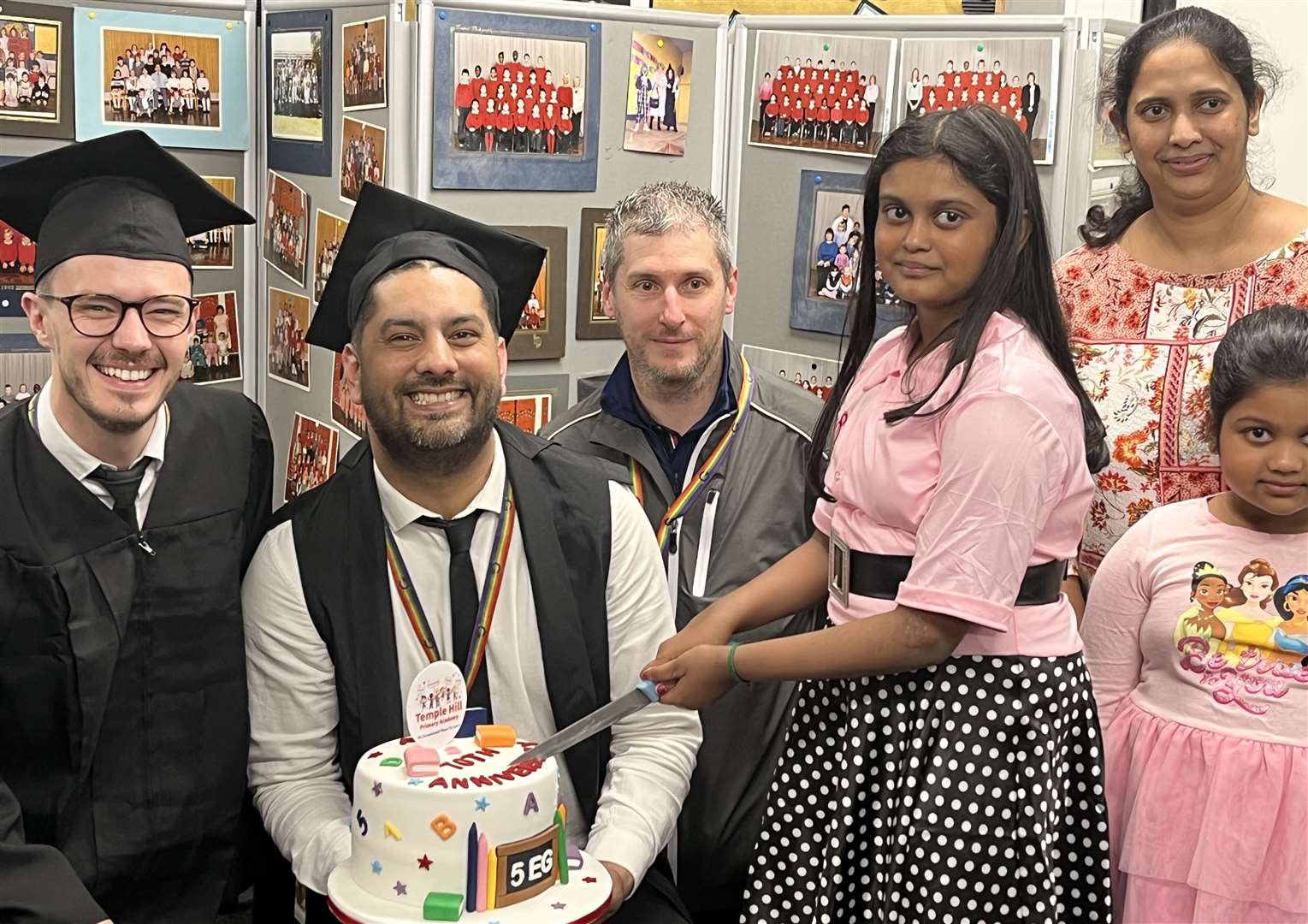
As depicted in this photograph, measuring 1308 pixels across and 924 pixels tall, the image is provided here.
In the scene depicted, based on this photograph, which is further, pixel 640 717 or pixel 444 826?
pixel 640 717

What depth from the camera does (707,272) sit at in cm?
280

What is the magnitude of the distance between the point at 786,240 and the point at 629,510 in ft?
3.65

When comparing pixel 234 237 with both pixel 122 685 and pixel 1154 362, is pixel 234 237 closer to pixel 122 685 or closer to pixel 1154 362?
pixel 122 685

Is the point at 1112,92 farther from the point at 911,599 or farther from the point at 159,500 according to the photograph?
the point at 159,500

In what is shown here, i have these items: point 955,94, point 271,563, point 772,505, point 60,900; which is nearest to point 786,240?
point 955,94

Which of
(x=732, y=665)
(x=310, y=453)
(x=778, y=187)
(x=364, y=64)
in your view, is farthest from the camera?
(x=310, y=453)

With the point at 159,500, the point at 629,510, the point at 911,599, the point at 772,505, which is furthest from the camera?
the point at 772,505

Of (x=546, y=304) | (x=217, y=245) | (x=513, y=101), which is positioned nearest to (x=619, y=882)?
(x=546, y=304)

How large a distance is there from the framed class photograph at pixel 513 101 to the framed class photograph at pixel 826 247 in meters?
0.52

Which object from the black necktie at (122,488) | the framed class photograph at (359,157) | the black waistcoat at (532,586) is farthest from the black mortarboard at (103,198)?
the framed class photograph at (359,157)

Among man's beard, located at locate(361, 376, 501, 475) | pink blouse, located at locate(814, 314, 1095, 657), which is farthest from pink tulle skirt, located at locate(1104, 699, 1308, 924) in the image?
man's beard, located at locate(361, 376, 501, 475)

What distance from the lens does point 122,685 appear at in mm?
2262

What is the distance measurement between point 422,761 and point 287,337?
68.5 inches

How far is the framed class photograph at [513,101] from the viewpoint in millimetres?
3102
